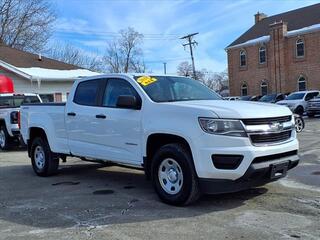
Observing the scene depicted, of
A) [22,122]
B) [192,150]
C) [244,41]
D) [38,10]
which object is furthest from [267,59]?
[192,150]

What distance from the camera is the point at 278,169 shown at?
21.1ft

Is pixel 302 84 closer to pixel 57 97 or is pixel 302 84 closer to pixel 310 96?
pixel 310 96

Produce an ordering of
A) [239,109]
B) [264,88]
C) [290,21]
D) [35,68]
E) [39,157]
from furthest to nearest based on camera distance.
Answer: [264,88], [290,21], [35,68], [39,157], [239,109]

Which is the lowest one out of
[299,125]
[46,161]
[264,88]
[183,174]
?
[299,125]

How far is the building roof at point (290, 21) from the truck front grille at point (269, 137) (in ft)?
134

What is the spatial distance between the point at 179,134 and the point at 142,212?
1.16m

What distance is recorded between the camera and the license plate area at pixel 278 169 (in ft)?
20.8

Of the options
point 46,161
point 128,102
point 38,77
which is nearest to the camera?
point 128,102

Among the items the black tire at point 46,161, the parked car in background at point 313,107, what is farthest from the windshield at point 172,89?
the parked car in background at point 313,107

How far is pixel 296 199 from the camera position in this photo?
6.89 meters

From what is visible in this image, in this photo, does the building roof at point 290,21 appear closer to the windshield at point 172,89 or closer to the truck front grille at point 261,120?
the windshield at point 172,89

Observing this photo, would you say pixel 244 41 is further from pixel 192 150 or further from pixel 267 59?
pixel 192 150

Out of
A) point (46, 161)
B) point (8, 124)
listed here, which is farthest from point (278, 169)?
point (8, 124)

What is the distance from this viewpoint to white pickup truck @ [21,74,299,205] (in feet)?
20.1
